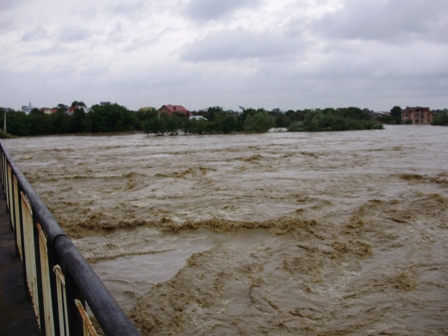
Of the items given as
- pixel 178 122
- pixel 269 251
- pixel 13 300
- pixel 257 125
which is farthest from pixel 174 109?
pixel 13 300

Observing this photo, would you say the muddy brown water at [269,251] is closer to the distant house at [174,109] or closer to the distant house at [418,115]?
the distant house at [418,115]

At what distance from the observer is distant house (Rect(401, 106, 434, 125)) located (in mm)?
90250

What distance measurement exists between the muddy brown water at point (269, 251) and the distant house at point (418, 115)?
8667 centimetres

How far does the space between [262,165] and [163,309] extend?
12.2m

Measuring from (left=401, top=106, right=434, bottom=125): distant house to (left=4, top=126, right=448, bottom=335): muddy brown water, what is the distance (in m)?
86.7

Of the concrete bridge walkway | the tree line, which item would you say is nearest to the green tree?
the tree line

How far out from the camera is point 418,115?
91.3 meters

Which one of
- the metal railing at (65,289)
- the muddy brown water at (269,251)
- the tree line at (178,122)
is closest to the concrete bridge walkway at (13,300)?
the metal railing at (65,289)

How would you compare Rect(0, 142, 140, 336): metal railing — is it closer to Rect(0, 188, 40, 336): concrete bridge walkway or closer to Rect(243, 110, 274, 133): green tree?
Rect(0, 188, 40, 336): concrete bridge walkway

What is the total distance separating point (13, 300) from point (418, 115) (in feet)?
325

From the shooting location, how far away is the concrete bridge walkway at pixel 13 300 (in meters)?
2.53

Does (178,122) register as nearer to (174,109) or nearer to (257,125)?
(257,125)

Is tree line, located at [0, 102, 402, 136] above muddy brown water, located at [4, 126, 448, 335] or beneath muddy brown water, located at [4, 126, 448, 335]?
above

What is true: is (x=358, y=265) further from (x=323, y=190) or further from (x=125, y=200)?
(x=125, y=200)
